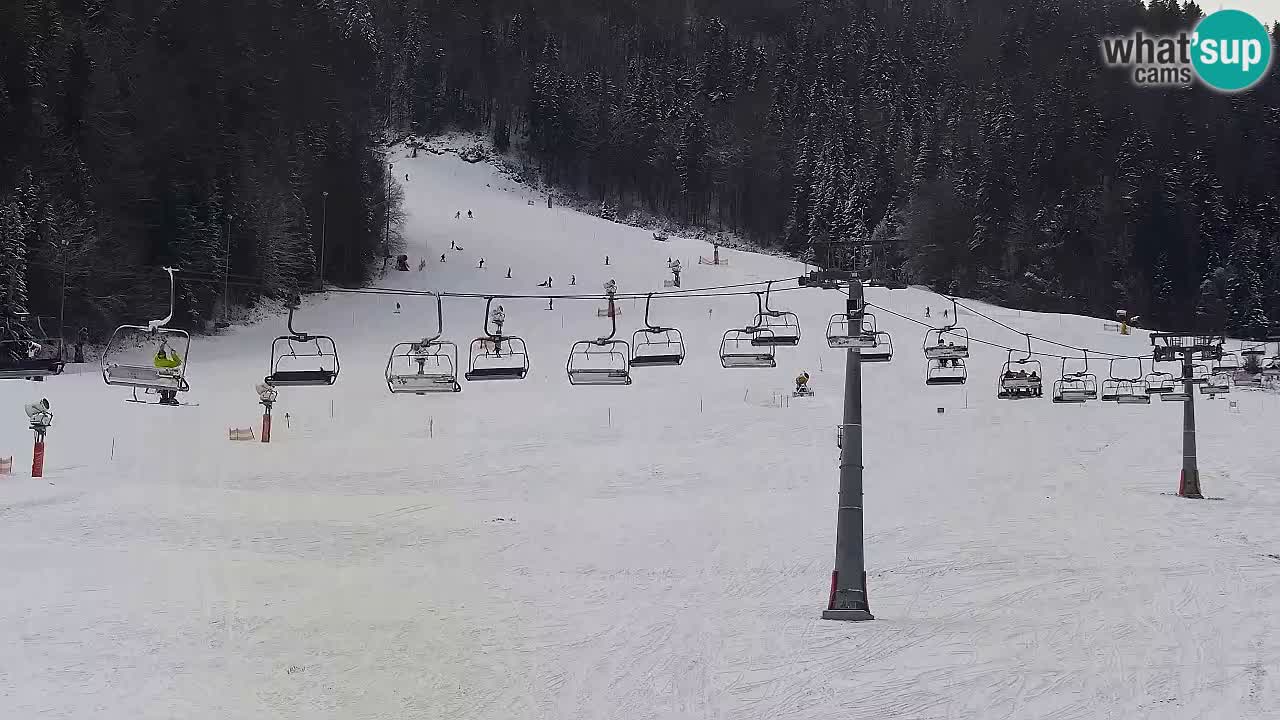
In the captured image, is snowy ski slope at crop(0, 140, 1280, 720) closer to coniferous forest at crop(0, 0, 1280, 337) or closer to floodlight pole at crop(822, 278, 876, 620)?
floodlight pole at crop(822, 278, 876, 620)

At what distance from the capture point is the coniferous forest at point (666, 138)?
5050 cm

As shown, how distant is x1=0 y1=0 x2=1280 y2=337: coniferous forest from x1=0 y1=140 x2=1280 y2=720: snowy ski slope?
23.3 ft

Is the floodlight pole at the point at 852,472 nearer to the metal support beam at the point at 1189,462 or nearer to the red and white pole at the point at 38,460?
the metal support beam at the point at 1189,462

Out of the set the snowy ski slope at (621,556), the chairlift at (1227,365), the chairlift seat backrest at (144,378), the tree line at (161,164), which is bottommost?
the snowy ski slope at (621,556)

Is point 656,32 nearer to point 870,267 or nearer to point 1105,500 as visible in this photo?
point 1105,500

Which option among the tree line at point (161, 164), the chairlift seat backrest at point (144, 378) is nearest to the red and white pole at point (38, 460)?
the tree line at point (161, 164)

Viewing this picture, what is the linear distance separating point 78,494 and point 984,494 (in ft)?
81.1

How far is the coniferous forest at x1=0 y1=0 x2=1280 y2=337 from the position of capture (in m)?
50.5

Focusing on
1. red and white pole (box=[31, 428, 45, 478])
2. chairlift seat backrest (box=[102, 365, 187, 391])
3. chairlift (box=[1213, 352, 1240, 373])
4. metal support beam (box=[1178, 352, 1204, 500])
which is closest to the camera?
chairlift seat backrest (box=[102, 365, 187, 391])

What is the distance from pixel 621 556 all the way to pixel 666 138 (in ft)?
371

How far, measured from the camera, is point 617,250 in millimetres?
85375

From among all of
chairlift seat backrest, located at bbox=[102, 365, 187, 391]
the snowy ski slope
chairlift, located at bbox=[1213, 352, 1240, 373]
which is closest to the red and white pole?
the snowy ski slope

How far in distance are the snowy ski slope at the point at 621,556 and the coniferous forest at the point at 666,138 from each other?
23.3ft

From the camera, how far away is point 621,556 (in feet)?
83.1
